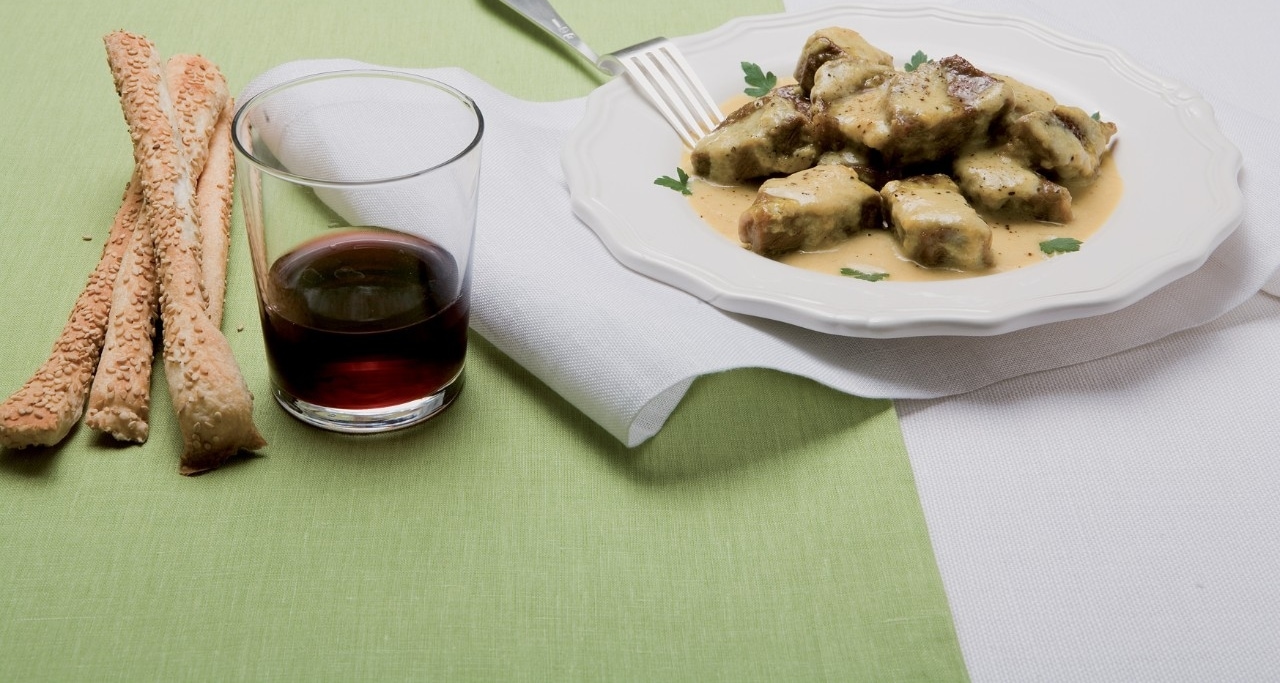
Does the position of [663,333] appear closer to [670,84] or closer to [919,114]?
[919,114]

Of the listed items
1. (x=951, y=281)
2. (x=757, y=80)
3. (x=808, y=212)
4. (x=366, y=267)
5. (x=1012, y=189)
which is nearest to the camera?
(x=366, y=267)

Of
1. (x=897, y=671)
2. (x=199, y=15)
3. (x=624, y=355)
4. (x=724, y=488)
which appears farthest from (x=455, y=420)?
(x=199, y=15)

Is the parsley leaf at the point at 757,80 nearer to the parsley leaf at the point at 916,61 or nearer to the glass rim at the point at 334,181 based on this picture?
the parsley leaf at the point at 916,61

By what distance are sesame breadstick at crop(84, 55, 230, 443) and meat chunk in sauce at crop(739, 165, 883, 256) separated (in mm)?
1071

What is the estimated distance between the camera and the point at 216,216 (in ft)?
7.59

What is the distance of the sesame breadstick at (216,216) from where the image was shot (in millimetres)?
2168

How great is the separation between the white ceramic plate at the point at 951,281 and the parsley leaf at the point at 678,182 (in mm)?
26

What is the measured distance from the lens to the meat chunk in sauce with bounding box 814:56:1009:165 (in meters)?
2.44

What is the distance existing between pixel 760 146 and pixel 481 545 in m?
1.16

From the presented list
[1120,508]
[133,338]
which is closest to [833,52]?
[1120,508]

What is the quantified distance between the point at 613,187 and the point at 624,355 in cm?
55

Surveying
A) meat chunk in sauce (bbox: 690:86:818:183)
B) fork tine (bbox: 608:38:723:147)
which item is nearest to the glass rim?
meat chunk in sauce (bbox: 690:86:818:183)

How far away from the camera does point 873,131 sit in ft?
8.09

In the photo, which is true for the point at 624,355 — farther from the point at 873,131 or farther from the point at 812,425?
the point at 873,131
